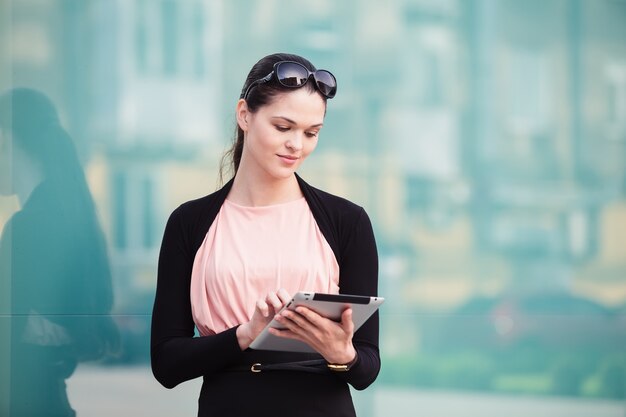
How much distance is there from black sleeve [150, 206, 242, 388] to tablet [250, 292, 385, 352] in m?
0.16

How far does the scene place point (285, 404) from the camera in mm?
2430

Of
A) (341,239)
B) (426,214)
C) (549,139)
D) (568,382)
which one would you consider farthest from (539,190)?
(341,239)

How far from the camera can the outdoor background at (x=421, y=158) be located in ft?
13.3

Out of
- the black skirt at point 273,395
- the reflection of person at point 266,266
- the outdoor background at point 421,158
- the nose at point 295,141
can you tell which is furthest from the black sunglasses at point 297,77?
the outdoor background at point 421,158

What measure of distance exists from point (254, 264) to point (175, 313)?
24cm

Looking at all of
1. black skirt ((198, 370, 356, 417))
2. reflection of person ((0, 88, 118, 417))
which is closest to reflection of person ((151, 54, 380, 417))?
black skirt ((198, 370, 356, 417))

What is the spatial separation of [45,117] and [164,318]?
1.77 meters

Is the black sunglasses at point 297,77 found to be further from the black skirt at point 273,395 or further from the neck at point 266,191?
the black skirt at point 273,395

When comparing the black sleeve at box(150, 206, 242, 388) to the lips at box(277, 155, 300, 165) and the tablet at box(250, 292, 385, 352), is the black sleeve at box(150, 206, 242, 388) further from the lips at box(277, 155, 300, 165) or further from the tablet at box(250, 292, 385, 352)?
the lips at box(277, 155, 300, 165)

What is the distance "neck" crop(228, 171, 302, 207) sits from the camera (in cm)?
260

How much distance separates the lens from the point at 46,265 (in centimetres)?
400

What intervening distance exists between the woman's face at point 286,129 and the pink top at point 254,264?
14cm

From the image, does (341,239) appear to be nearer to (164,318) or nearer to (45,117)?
(164,318)

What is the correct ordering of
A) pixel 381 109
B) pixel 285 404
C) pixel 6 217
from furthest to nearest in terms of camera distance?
pixel 381 109 → pixel 6 217 → pixel 285 404
